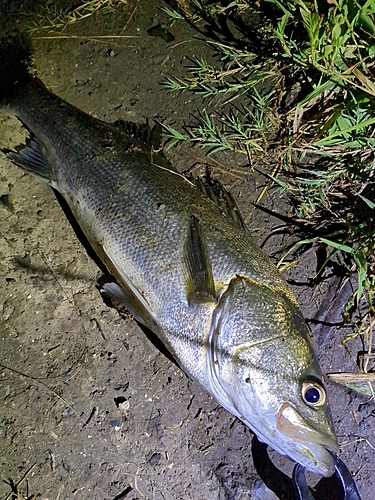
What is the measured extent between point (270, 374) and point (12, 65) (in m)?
2.51

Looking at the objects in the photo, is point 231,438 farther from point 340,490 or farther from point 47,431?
point 47,431

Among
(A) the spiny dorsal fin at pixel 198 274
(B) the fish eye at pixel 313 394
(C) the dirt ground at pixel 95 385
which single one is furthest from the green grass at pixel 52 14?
(B) the fish eye at pixel 313 394

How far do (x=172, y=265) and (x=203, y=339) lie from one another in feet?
1.43

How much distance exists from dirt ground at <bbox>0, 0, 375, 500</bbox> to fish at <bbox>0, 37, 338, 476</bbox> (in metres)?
0.37

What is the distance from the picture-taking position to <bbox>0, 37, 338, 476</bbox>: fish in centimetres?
246

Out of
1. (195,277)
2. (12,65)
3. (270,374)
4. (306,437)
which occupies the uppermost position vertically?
(12,65)

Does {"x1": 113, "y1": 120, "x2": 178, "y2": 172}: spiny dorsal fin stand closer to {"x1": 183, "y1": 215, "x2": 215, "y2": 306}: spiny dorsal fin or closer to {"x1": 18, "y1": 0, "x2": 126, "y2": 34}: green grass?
{"x1": 183, "y1": 215, "x2": 215, "y2": 306}: spiny dorsal fin

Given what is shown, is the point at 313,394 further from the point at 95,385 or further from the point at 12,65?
the point at 12,65

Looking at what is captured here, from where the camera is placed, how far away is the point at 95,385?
3061 mm

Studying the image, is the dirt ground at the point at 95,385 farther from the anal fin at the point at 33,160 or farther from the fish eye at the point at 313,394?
the fish eye at the point at 313,394

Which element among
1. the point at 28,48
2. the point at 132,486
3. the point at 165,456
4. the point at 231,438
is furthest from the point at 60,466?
the point at 28,48

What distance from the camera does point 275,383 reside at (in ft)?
8.05

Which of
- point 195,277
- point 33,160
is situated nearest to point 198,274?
point 195,277

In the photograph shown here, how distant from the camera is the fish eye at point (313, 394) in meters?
2.46
